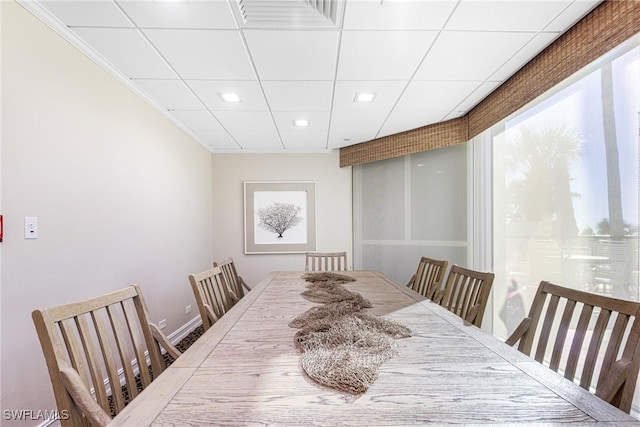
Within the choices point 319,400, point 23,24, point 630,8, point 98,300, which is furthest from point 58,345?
point 630,8

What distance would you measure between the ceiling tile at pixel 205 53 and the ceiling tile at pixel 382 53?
67 centimetres

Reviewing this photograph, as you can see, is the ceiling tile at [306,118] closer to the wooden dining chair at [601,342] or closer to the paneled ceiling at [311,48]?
the paneled ceiling at [311,48]

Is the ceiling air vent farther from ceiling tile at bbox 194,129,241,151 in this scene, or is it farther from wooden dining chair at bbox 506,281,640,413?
ceiling tile at bbox 194,129,241,151

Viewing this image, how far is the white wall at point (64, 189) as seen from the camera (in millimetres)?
1444

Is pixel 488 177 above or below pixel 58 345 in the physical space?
above

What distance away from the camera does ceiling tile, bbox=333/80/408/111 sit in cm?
232

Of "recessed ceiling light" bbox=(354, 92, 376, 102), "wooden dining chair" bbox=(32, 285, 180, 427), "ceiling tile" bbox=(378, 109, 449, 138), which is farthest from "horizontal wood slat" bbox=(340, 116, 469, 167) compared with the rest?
"wooden dining chair" bbox=(32, 285, 180, 427)

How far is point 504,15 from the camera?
159 centimetres

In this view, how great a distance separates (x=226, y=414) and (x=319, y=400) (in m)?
0.23

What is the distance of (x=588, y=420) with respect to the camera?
0.69 m

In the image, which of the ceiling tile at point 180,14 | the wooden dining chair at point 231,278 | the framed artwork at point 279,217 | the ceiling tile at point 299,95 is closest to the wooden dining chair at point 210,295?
the wooden dining chair at point 231,278

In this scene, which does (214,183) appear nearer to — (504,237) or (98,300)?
(98,300)

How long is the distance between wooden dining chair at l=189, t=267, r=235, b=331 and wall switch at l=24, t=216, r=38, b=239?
0.82 metres

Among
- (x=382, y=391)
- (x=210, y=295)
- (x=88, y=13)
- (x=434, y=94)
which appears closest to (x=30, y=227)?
(x=210, y=295)
